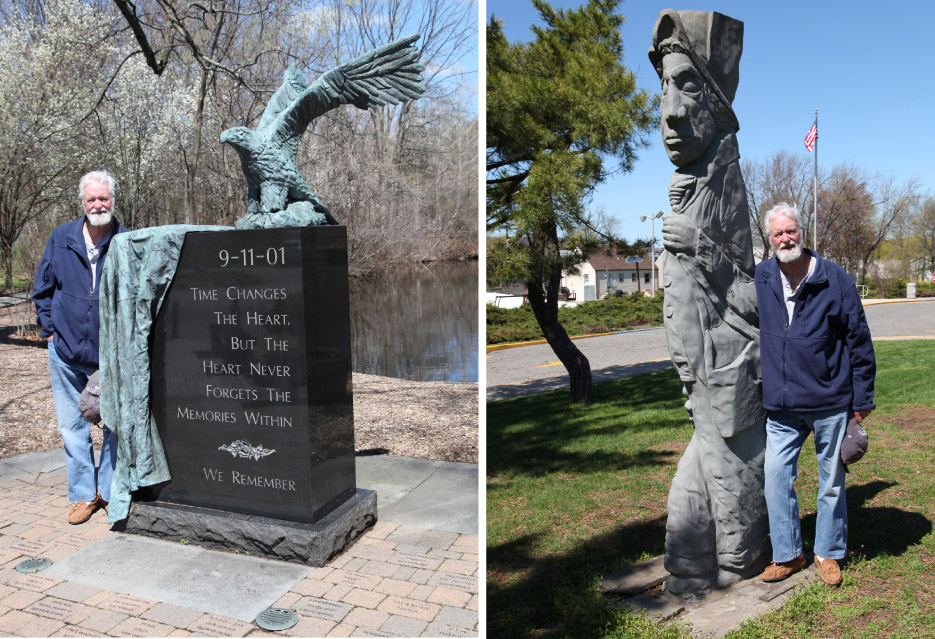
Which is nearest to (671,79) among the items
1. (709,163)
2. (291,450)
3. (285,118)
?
(709,163)

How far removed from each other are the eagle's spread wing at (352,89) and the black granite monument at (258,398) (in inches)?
33.4

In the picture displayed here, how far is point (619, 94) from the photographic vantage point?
316 inches

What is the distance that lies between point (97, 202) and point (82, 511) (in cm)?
217

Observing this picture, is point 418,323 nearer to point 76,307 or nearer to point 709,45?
point 76,307

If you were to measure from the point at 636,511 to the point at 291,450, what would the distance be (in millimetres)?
2514

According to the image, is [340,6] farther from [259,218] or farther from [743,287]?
[743,287]

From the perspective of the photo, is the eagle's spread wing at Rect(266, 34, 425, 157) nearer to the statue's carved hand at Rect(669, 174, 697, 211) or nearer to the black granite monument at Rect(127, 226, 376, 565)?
the black granite monument at Rect(127, 226, 376, 565)

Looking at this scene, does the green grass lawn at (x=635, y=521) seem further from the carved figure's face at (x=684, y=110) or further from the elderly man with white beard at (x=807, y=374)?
the carved figure's face at (x=684, y=110)

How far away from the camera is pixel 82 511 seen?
4719 millimetres

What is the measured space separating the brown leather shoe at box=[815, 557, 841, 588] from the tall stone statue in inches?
11.5

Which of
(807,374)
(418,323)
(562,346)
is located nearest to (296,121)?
(807,374)

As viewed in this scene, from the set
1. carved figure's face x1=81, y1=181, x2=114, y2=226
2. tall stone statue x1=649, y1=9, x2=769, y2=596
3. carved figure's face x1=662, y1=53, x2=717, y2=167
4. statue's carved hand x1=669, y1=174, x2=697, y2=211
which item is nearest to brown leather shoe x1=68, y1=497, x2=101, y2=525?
carved figure's face x1=81, y1=181, x2=114, y2=226

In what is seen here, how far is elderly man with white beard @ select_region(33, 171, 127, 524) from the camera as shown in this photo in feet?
15.5

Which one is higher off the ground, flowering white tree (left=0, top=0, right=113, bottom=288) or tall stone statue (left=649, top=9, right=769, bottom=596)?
flowering white tree (left=0, top=0, right=113, bottom=288)
